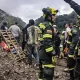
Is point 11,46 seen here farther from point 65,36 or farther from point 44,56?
point 44,56

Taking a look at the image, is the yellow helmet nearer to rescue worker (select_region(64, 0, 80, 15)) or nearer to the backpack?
rescue worker (select_region(64, 0, 80, 15))

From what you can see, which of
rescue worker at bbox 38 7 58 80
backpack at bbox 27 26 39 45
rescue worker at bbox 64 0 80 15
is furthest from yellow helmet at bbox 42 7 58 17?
backpack at bbox 27 26 39 45

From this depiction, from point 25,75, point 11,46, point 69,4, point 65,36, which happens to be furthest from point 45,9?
point 65,36

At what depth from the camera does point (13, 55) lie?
530 inches

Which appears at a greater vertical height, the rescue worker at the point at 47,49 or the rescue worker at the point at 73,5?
the rescue worker at the point at 73,5

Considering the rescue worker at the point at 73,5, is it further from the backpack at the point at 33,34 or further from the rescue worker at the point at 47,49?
the backpack at the point at 33,34

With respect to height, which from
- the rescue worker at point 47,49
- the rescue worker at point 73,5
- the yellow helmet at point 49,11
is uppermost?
the rescue worker at point 73,5

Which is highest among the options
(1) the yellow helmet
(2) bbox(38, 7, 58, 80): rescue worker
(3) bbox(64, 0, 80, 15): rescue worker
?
(3) bbox(64, 0, 80, 15): rescue worker

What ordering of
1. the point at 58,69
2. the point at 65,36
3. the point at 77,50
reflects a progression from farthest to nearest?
the point at 65,36 < the point at 58,69 < the point at 77,50

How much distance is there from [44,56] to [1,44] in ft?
19.3

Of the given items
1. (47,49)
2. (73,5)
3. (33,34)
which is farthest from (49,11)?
(33,34)

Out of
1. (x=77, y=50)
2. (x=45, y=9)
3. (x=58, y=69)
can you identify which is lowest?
(x=58, y=69)

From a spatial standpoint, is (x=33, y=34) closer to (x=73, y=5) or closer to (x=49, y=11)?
(x=49, y=11)

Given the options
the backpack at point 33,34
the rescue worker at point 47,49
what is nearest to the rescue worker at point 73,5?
the rescue worker at point 47,49
